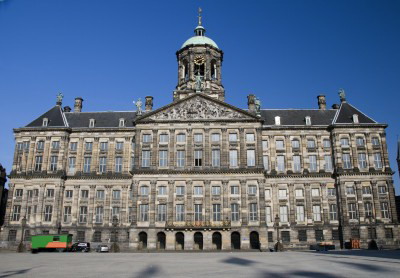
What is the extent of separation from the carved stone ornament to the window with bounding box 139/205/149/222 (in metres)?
11.7

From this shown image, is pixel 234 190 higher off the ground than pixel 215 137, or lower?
lower

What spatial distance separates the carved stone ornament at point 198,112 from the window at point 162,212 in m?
11.6

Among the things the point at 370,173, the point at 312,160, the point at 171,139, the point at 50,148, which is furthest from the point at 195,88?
the point at 370,173

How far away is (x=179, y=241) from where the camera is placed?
152 ft

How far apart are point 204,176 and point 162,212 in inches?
271

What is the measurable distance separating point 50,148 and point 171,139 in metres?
18.6

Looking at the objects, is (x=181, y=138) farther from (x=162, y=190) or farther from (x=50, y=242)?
(x=50, y=242)

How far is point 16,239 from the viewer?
50.6 metres

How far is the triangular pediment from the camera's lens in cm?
4975

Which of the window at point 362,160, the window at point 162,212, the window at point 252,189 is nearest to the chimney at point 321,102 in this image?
the window at point 362,160

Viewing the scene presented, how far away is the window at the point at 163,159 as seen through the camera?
159 feet

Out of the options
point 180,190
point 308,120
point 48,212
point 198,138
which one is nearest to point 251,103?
point 308,120

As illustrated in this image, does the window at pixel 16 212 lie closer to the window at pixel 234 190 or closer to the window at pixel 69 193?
the window at pixel 69 193

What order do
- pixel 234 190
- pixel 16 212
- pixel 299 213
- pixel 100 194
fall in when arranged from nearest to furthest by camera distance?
pixel 234 190
pixel 299 213
pixel 16 212
pixel 100 194
